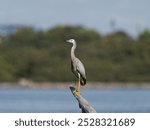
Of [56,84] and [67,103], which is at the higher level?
[67,103]

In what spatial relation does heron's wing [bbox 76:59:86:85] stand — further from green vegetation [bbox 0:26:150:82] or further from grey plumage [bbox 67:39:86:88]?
green vegetation [bbox 0:26:150:82]

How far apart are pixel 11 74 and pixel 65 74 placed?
7286 mm

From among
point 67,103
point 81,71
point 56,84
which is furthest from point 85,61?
point 81,71

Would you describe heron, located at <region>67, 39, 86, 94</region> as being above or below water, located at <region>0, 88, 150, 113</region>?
above

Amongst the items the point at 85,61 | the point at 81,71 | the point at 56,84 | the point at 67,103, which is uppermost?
the point at 81,71

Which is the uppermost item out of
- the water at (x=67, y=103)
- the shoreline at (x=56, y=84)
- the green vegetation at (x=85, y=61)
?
the water at (x=67, y=103)

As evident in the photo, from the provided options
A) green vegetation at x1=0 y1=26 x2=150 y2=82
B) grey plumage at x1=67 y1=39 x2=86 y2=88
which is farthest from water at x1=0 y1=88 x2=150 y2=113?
grey plumage at x1=67 y1=39 x2=86 y2=88

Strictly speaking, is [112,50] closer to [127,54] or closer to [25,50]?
[127,54]

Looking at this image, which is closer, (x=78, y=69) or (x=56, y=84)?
(x=78, y=69)

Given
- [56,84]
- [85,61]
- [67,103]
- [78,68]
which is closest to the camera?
[78,68]

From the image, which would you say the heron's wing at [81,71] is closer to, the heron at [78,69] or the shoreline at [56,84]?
the heron at [78,69]

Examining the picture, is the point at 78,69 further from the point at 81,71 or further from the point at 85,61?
the point at 85,61

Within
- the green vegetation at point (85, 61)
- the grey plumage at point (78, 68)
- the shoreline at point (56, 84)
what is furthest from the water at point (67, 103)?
the grey plumage at point (78, 68)

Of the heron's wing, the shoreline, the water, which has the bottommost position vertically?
the shoreline
